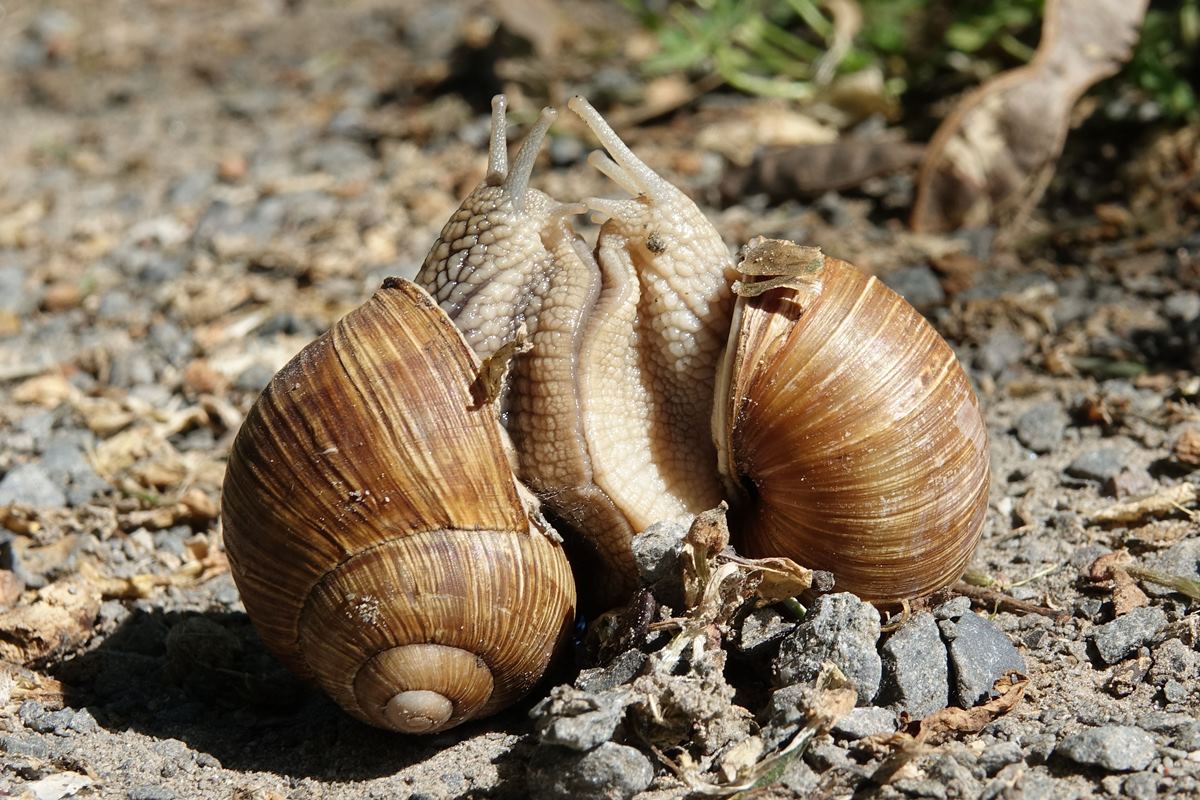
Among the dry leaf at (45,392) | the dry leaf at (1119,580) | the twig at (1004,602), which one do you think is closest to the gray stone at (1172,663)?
the dry leaf at (1119,580)

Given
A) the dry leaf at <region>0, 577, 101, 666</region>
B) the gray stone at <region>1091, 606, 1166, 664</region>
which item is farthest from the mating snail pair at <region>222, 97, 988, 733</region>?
the dry leaf at <region>0, 577, 101, 666</region>

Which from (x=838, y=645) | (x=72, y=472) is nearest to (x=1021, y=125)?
(x=838, y=645)

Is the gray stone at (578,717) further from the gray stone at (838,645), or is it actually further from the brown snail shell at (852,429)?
the brown snail shell at (852,429)

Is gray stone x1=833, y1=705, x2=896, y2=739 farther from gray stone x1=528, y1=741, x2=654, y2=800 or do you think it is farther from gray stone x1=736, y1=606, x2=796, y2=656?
gray stone x1=528, y1=741, x2=654, y2=800

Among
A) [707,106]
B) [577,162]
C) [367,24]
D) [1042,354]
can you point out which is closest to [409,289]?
[1042,354]

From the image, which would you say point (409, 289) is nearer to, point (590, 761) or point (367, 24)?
point (590, 761)
